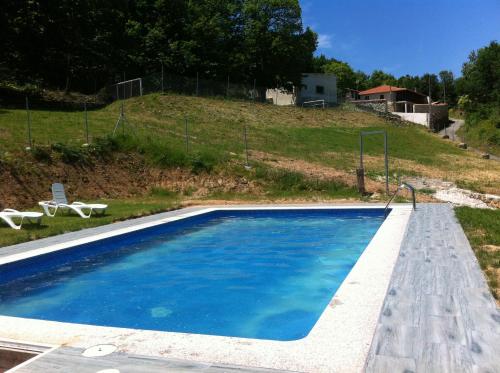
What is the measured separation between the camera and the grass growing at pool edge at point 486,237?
5069 millimetres

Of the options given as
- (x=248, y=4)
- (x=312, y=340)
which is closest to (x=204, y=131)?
(x=312, y=340)

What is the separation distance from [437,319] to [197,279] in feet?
15.0

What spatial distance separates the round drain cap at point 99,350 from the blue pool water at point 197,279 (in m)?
1.77

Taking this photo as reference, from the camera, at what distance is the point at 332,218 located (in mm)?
12008

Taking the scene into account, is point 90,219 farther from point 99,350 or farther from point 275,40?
point 275,40

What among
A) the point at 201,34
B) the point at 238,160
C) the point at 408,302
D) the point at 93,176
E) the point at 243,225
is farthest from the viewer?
the point at 201,34

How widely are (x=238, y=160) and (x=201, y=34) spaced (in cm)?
2571

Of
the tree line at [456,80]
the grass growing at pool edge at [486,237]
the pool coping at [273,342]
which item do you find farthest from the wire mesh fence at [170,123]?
the tree line at [456,80]

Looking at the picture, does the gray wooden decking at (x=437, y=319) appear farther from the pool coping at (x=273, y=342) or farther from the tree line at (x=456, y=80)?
the tree line at (x=456, y=80)

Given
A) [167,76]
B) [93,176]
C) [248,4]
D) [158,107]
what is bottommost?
[93,176]

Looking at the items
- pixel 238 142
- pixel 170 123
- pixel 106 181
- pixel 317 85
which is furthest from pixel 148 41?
pixel 106 181

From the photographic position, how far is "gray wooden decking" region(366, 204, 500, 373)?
3.01 metres

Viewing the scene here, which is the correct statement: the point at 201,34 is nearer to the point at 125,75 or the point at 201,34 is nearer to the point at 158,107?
the point at 125,75

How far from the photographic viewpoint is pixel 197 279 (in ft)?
25.1
